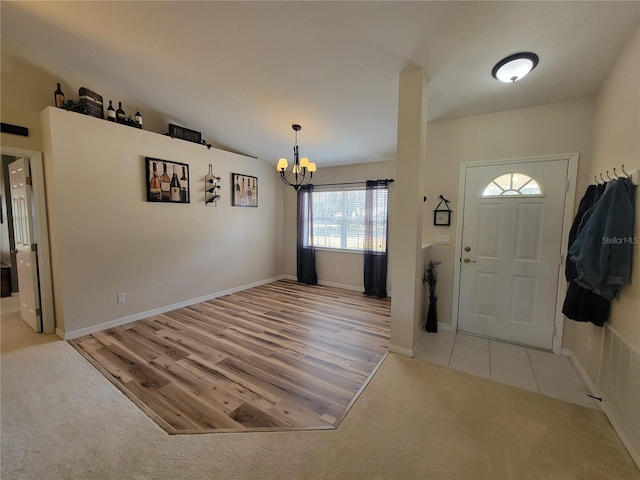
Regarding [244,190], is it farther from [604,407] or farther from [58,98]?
[604,407]

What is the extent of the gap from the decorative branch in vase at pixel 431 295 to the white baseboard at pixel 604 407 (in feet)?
4.03

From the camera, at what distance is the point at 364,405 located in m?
1.98

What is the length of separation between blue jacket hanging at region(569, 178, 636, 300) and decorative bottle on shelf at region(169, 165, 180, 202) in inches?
178

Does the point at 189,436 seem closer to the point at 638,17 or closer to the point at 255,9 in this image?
the point at 255,9

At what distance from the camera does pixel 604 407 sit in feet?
6.30

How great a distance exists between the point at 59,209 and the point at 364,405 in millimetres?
3658

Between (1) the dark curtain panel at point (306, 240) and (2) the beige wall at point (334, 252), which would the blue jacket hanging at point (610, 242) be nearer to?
(2) the beige wall at point (334, 252)

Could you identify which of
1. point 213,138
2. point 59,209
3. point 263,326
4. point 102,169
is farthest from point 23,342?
point 213,138

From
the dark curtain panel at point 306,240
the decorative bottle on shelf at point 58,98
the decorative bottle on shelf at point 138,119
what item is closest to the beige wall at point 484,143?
the dark curtain panel at point 306,240

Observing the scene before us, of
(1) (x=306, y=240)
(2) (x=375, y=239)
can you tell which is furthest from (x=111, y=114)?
(2) (x=375, y=239)

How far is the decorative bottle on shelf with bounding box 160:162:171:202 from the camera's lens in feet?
12.2

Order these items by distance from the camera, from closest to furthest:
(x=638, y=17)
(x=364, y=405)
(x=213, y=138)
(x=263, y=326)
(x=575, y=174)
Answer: (x=638, y=17)
(x=364, y=405)
(x=575, y=174)
(x=263, y=326)
(x=213, y=138)

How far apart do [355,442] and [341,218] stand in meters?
3.96

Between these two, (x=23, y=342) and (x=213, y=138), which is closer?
(x=23, y=342)
